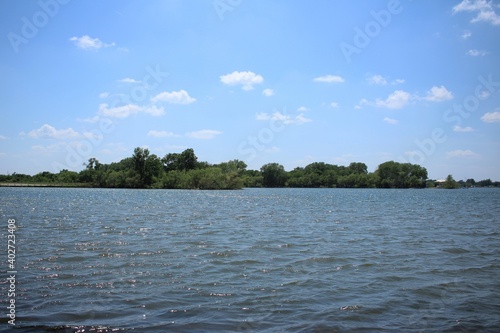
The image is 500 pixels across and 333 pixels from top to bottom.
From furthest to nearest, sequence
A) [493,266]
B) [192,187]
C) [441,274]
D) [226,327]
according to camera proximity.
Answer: [192,187] → [493,266] → [441,274] → [226,327]

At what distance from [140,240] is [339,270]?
11.8 meters

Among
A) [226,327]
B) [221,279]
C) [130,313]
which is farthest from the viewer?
[221,279]

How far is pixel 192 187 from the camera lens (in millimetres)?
157250

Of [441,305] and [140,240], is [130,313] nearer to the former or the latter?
[441,305]

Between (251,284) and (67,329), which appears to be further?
(251,284)

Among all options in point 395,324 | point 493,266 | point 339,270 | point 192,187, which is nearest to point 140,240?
point 339,270

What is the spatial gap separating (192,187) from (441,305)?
150m

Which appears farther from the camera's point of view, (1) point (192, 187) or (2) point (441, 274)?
(1) point (192, 187)

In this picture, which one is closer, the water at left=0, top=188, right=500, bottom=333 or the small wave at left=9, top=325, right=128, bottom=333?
the small wave at left=9, top=325, right=128, bottom=333

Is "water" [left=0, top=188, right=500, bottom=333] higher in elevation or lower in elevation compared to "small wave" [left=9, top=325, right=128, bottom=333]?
lower

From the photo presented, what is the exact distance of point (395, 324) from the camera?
29.0 ft

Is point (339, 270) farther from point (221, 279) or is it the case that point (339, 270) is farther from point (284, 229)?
point (284, 229)

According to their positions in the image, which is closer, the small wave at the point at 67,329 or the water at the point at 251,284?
the small wave at the point at 67,329

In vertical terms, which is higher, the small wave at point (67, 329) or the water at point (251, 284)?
the small wave at point (67, 329)
